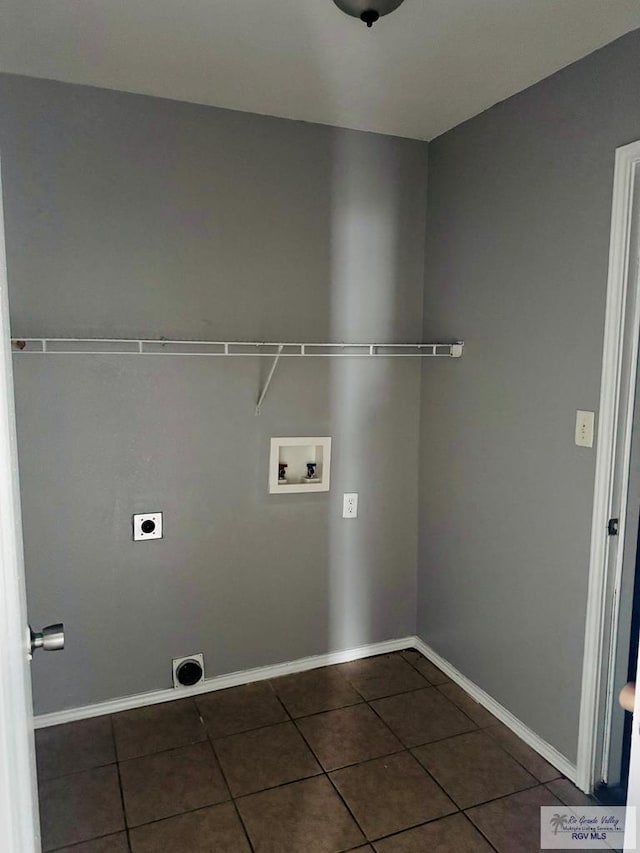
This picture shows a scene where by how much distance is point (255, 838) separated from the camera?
1.81 metres

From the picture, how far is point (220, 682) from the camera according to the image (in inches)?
102

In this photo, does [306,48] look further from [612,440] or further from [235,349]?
[612,440]

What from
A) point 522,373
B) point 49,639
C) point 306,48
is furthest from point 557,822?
point 306,48

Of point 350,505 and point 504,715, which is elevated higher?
point 350,505

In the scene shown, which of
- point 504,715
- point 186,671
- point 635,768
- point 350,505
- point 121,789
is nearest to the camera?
point 635,768

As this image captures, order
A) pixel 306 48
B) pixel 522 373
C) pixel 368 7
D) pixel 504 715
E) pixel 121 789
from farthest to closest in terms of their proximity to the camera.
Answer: pixel 504 715 → pixel 522 373 → pixel 121 789 → pixel 306 48 → pixel 368 7

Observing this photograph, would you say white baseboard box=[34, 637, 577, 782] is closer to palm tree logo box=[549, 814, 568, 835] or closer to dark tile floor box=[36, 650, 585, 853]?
dark tile floor box=[36, 650, 585, 853]

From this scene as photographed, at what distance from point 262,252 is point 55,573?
1.50 meters

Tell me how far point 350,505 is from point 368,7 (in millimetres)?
1884

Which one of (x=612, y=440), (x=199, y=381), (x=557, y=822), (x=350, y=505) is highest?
(x=199, y=381)

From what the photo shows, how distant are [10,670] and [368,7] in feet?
5.43

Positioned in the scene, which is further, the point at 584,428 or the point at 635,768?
the point at 584,428

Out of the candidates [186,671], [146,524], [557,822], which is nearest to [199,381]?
[146,524]

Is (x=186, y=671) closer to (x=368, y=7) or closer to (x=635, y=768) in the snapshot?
(x=635, y=768)
